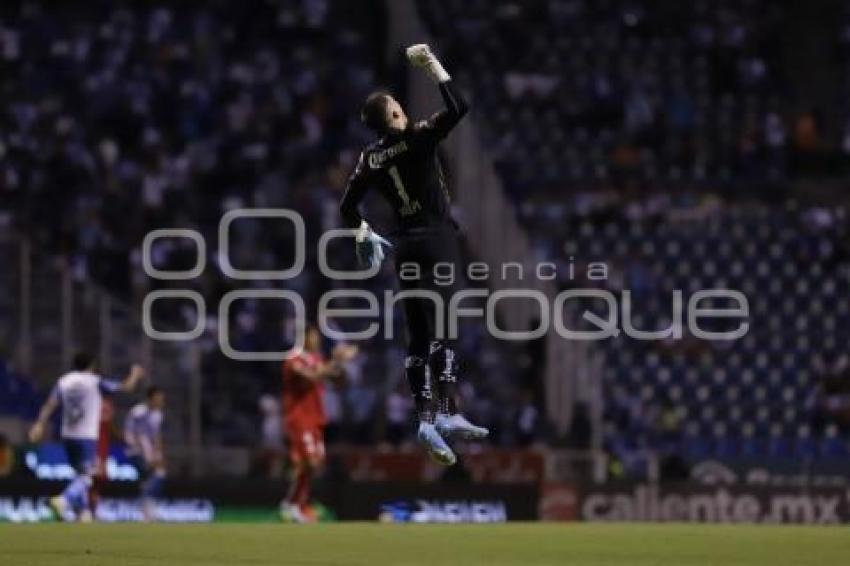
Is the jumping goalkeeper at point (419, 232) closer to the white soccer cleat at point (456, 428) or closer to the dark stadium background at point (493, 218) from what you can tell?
the white soccer cleat at point (456, 428)

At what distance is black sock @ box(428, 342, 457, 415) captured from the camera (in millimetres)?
15977

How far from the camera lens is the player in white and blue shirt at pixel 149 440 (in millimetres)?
27188

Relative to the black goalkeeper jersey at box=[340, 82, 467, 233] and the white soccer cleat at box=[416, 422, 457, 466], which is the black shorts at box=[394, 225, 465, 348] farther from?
the white soccer cleat at box=[416, 422, 457, 466]

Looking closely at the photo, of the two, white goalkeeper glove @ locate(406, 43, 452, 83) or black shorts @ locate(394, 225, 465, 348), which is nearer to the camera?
white goalkeeper glove @ locate(406, 43, 452, 83)

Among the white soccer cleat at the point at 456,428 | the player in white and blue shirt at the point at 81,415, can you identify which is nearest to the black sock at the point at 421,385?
the white soccer cleat at the point at 456,428

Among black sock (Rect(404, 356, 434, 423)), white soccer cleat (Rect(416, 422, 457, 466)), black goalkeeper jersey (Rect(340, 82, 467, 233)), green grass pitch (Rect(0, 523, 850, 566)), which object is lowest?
green grass pitch (Rect(0, 523, 850, 566))

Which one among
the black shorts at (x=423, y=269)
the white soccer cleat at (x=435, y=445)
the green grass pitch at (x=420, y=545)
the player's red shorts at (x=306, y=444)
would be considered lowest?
the green grass pitch at (x=420, y=545)

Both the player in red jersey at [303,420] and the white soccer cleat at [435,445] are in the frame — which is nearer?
the white soccer cleat at [435,445]

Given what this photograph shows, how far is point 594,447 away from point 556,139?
6.88 metres

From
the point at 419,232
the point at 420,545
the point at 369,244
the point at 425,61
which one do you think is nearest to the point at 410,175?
the point at 419,232

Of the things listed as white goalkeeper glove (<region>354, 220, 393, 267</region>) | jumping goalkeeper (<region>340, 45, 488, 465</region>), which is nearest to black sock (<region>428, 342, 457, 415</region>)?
jumping goalkeeper (<region>340, 45, 488, 465</region>)

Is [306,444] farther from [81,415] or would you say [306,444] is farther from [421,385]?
[421,385]

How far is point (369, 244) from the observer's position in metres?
15.7

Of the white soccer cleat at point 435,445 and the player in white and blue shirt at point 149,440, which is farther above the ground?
the white soccer cleat at point 435,445
